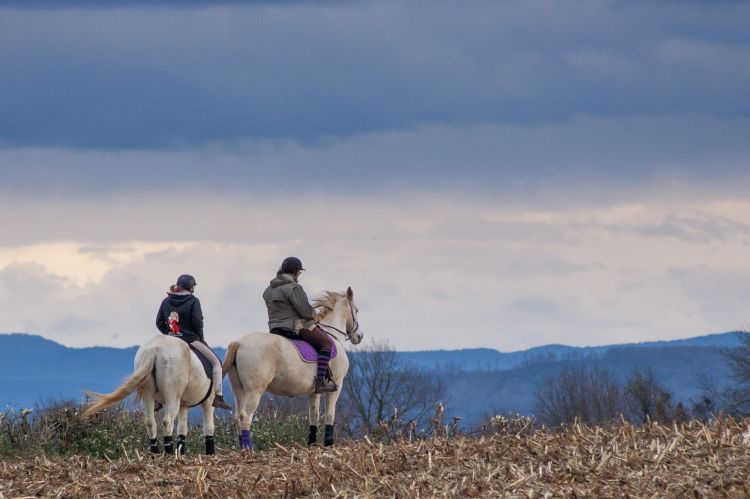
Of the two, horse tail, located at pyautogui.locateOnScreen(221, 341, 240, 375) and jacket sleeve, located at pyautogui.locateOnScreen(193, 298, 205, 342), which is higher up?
jacket sleeve, located at pyautogui.locateOnScreen(193, 298, 205, 342)

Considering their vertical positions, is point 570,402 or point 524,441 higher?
point 570,402

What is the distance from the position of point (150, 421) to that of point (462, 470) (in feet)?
33.1

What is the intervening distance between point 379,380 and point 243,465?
85.2m

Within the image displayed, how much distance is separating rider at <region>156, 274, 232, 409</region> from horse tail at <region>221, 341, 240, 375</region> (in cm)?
11

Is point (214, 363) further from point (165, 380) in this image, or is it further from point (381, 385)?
point (381, 385)

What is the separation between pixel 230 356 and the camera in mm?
23516

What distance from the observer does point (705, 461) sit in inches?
522

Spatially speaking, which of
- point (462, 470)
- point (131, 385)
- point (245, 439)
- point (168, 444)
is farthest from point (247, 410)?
point (462, 470)

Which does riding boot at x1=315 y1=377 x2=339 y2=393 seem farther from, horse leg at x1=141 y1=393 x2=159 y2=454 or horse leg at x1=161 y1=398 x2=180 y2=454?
horse leg at x1=141 y1=393 x2=159 y2=454

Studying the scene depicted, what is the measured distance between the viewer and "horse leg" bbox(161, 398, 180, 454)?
22.9 meters

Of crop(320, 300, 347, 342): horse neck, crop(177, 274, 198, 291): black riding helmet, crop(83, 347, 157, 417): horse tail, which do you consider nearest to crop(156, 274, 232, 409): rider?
crop(177, 274, 198, 291): black riding helmet

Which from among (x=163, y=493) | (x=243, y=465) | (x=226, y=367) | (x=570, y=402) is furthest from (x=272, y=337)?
(x=570, y=402)

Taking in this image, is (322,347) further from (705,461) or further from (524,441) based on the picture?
(705,461)

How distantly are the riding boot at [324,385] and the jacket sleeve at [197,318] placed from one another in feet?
6.89
